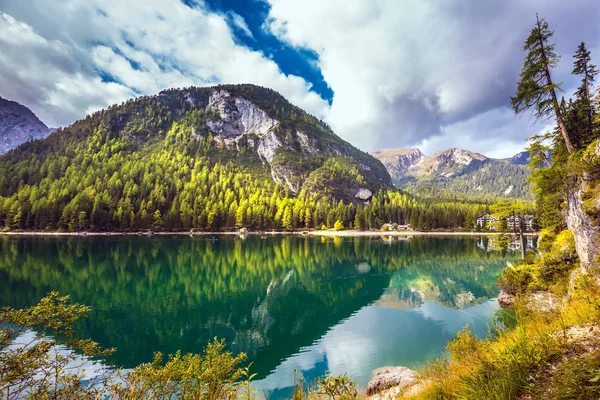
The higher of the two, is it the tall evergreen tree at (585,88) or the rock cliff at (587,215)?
the tall evergreen tree at (585,88)

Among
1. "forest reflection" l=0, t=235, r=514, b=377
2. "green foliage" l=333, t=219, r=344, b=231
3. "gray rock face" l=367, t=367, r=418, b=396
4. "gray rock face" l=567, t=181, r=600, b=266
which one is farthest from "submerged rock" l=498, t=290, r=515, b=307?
"green foliage" l=333, t=219, r=344, b=231

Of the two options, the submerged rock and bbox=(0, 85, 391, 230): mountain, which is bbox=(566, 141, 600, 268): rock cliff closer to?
the submerged rock

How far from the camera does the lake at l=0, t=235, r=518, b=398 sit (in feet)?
54.9

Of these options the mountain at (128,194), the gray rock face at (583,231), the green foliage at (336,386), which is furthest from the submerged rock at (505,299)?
the mountain at (128,194)

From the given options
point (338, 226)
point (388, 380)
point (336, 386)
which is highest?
point (338, 226)

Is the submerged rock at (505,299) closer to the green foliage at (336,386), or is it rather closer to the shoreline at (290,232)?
the green foliage at (336,386)

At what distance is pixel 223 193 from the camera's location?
154 metres

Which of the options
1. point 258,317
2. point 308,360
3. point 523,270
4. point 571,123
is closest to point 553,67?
point 571,123

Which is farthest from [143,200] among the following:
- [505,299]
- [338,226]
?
[505,299]

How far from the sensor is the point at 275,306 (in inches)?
1040

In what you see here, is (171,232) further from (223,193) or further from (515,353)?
(515,353)

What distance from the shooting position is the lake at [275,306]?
1672 centimetres

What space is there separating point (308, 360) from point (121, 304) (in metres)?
19.1

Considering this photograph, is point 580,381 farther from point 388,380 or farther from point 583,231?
point 583,231
